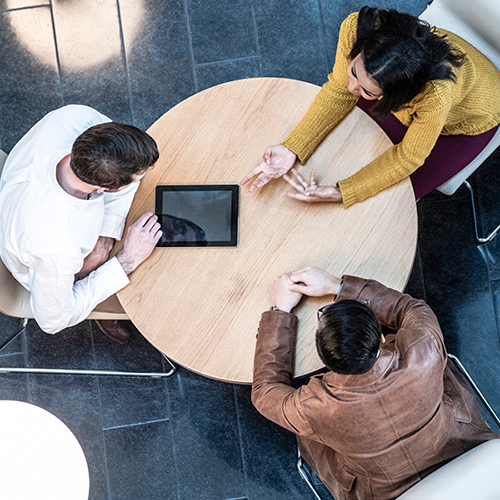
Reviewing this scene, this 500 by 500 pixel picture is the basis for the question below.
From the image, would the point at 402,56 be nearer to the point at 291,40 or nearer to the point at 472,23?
the point at 472,23

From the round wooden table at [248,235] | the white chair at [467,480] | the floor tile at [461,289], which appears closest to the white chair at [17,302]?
the round wooden table at [248,235]

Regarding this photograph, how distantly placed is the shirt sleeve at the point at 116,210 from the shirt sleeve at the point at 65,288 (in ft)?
0.35

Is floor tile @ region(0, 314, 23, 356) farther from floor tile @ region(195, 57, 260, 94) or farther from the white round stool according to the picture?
floor tile @ region(195, 57, 260, 94)

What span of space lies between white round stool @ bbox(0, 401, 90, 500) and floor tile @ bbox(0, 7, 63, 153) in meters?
1.72

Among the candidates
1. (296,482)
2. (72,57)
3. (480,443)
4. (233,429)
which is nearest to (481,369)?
(480,443)

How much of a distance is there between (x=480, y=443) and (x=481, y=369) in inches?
32.5

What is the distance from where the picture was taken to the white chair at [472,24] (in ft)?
5.11

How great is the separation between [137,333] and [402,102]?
157 cm

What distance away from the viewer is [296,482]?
2072 mm

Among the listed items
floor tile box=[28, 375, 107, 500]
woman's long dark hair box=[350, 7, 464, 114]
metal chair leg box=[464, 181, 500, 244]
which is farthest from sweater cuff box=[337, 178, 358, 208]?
floor tile box=[28, 375, 107, 500]

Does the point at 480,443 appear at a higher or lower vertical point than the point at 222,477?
higher

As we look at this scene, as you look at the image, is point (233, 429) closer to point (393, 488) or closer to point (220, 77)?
point (393, 488)

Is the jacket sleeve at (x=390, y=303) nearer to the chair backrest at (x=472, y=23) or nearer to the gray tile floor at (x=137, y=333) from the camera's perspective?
the chair backrest at (x=472, y=23)

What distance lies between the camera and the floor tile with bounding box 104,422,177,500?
2080mm
